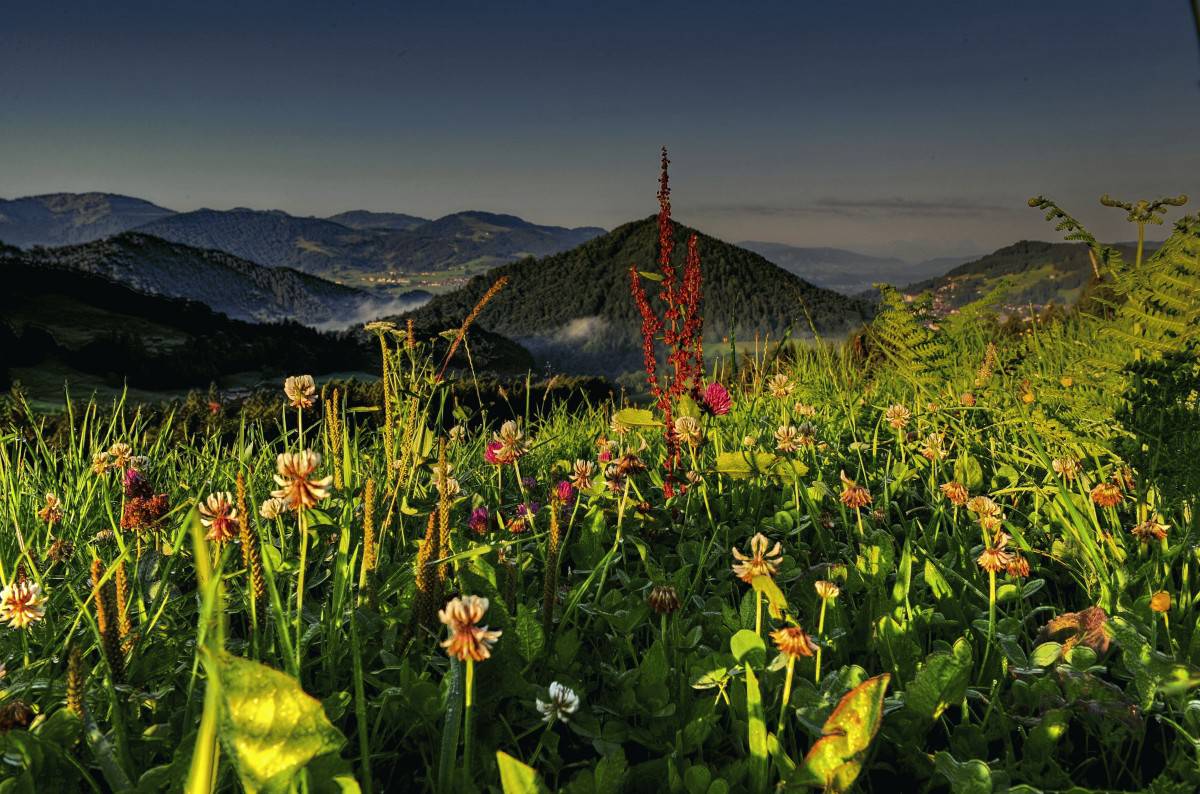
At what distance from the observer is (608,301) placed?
29016mm

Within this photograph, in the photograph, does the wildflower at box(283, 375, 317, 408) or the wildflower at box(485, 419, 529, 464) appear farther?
the wildflower at box(485, 419, 529, 464)

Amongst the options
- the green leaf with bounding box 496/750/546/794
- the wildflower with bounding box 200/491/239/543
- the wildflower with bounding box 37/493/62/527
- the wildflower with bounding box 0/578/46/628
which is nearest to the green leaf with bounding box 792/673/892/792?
the green leaf with bounding box 496/750/546/794

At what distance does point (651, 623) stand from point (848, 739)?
83 centimetres

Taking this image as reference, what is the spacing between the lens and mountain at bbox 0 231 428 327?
34938 millimetres

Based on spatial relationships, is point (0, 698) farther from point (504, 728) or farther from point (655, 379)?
point (655, 379)

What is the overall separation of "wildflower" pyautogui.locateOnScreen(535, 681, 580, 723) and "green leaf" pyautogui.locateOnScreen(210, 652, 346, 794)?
50 cm

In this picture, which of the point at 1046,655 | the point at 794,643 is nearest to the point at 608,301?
the point at 1046,655

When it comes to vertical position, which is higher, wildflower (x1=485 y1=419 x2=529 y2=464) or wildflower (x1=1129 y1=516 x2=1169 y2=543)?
wildflower (x1=485 y1=419 x2=529 y2=464)

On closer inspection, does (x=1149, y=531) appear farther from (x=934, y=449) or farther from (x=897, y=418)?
(x=897, y=418)

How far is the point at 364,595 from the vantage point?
194 centimetres

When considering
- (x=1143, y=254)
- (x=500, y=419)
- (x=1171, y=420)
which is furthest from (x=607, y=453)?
(x=500, y=419)

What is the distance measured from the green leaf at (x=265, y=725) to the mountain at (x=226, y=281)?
31.4 meters

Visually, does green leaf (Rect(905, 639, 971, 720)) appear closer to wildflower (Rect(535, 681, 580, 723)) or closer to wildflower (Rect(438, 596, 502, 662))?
wildflower (Rect(535, 681, 580, 723))

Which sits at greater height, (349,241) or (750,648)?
(349,241)
